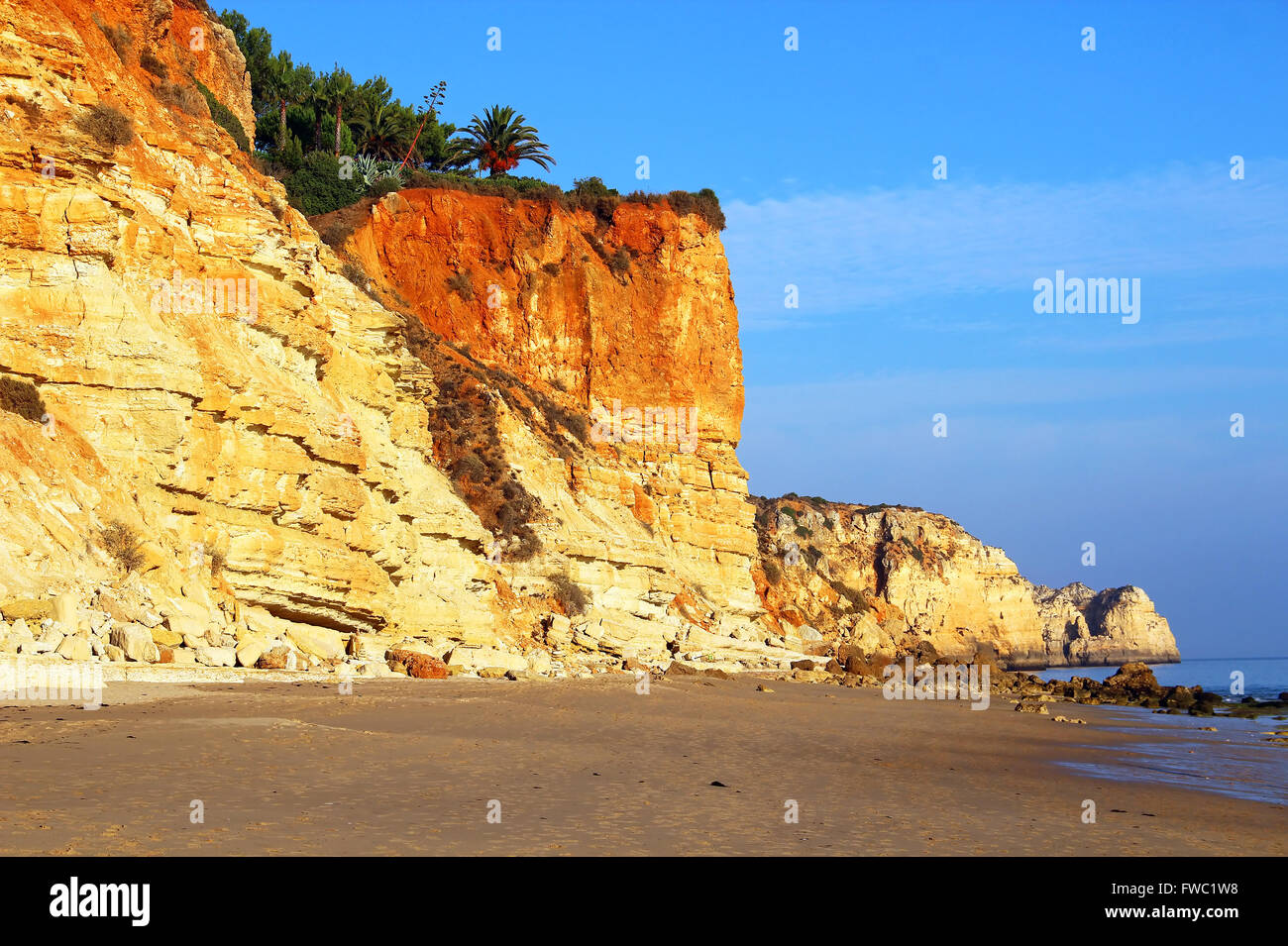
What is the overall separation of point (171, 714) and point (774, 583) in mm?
46733

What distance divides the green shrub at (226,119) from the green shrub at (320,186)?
380 inches

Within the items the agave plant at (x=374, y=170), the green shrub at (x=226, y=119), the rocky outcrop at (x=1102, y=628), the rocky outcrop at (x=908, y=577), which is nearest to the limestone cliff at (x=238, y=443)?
the green shrub at (x=226, y=119)

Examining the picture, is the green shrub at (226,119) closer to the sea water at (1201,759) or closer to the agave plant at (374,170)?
the agave plant at (374,170)

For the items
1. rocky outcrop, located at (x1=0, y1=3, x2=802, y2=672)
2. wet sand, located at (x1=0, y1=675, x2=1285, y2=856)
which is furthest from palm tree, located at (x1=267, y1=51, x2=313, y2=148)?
wet sand, located at (x1=0, y1=675, x2=1285, y2=856)

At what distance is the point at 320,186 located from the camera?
144 ft

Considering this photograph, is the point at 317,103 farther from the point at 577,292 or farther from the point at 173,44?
the point at 173,44

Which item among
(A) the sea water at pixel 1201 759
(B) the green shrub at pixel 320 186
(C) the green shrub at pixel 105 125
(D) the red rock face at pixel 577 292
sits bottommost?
(A) the sea water at pixel 1201 759

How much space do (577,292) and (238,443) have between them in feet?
91.3

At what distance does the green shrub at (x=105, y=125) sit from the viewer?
768 inches

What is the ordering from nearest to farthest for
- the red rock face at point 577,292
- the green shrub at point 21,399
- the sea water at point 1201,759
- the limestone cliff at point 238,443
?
the sea water at point 1201,759 → the limestone cliff at point 238,443 → the green shrub at point 21,399 → the red rock face at point 577,292

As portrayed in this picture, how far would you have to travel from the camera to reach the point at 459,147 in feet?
177

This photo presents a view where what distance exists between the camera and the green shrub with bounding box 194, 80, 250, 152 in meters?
31.4

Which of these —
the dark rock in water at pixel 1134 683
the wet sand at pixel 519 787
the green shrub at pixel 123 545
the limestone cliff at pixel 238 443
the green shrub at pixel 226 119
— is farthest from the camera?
the dark rock in water at pixel 1134 683

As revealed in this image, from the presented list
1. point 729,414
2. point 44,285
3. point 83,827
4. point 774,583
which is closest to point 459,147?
point 729,414
